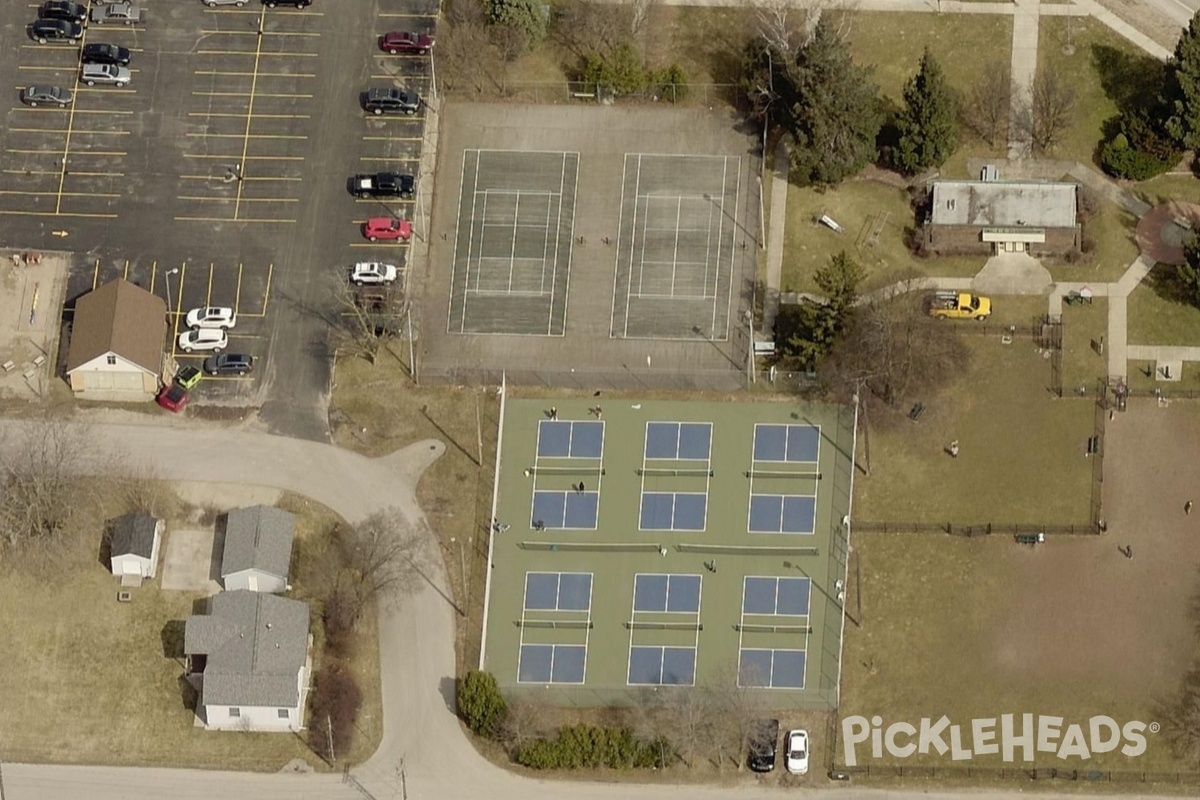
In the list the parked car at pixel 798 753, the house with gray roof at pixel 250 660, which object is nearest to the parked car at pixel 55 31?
the house with gray roof at pixel 250 660

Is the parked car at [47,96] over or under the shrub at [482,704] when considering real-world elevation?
over

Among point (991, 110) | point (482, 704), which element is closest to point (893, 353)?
point (991, 110)

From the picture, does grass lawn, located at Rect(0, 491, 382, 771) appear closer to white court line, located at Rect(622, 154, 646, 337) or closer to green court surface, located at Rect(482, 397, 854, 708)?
green court surface, located at Rect(482, 397, 854, 708)

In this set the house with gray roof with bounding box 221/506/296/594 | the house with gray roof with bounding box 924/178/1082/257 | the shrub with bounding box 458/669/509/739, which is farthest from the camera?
the house with gray roof with bounding box 924/178/1082/257

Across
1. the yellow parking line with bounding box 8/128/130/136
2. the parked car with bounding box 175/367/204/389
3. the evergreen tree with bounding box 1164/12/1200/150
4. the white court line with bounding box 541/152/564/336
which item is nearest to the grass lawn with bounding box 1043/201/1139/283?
the evergreen tree with bounding box 1164/12/1200/150

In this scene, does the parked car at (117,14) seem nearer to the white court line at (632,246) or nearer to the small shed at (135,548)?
the small shed at (135,548)

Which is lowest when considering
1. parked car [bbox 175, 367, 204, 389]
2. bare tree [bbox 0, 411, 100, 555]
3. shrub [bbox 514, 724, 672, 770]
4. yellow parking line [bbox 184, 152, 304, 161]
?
shrub [bbox 514, 724, 672, 770]

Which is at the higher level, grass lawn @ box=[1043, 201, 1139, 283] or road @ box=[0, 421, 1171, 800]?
grass lawn @ box=[1043, 201, 1139, 283]
